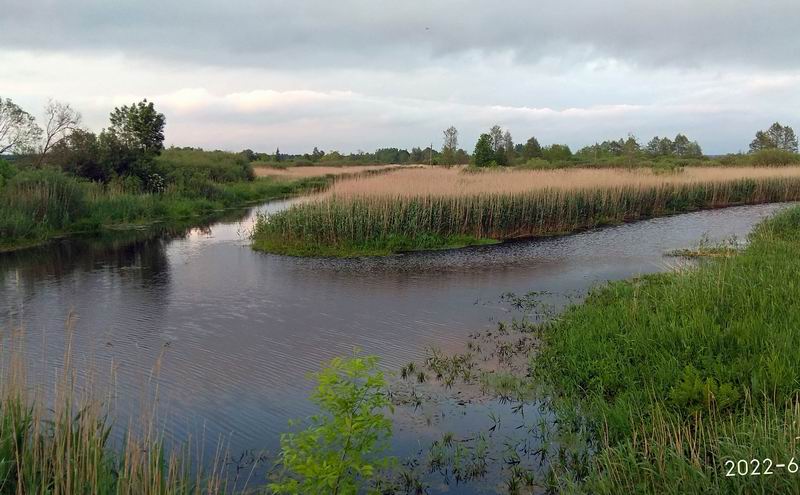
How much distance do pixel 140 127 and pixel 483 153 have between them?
84.2 ft

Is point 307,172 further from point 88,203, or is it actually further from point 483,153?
point 88,203

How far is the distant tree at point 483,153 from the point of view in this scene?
44.2 m

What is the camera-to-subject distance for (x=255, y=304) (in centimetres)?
1010

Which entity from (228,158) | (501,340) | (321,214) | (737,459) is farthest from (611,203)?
(228,158)

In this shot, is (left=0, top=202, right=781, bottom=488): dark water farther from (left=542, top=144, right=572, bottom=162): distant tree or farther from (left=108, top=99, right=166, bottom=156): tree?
(left=542, top=144, right=572, bottom=162): distant tree

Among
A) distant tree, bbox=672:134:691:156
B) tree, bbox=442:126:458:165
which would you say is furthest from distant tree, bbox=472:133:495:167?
distant tree, bbox=672:134:691:156

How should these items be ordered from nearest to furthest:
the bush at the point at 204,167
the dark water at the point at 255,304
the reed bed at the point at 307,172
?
1. the dark water at the point at 255,304
2. the bush at the point at 204,167
3. the reed bed at the point at 307,172

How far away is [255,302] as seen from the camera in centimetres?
1024

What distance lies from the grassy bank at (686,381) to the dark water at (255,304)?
5.44 ft

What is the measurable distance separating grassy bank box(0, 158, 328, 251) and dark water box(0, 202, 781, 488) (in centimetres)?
117

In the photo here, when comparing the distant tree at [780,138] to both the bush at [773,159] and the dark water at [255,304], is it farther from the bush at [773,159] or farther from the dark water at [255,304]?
the dark water at [255,304]

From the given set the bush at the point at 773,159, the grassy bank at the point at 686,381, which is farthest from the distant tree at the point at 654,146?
the grassy bank at the point at 686,381

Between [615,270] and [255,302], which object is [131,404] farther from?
[615,270]

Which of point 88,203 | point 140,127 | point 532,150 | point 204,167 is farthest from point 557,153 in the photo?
point 88,203
